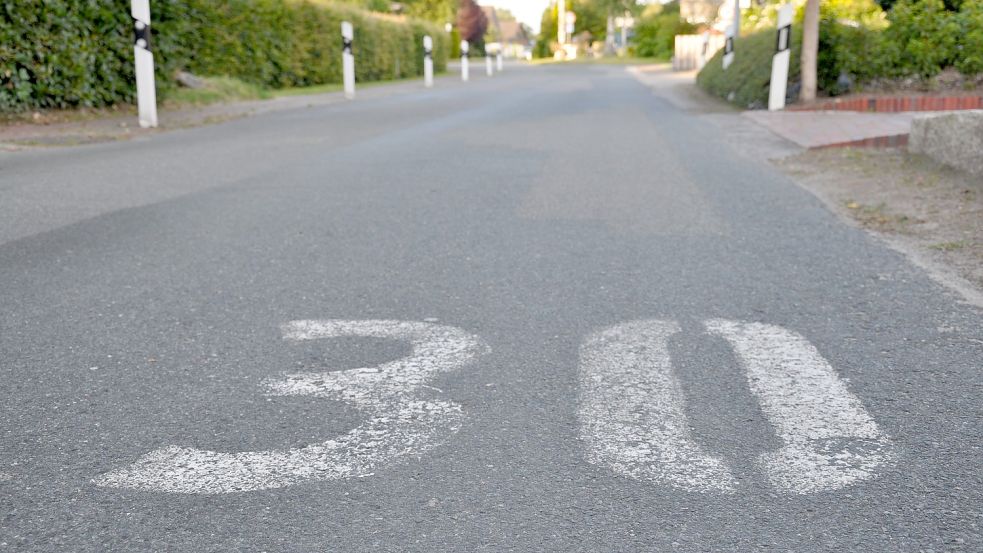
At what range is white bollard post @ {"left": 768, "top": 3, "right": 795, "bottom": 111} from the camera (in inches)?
607

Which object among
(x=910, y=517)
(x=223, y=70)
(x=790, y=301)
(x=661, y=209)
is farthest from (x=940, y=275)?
(x=223, y=70)

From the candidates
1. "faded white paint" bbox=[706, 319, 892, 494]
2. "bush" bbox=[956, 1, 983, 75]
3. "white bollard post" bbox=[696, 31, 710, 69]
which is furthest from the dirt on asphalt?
"white bollard post" bbox=[696, 31, 710, 69]

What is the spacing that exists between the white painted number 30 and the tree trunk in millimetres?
12375

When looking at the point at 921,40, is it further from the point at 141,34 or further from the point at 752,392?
the point at 752,392

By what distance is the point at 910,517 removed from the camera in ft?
7.99

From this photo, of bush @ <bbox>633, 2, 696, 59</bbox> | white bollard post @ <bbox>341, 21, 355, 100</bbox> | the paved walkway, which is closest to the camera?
the paved walkway

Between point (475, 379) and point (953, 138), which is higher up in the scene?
point (953, 138)

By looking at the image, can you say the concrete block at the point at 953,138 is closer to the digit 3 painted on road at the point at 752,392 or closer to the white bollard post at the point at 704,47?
the digit 3 painted on road at the point at 752,392

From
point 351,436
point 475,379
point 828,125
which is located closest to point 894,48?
point 828,125

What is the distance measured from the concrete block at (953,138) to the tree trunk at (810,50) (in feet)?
20.9

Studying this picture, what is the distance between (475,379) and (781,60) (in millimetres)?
13575

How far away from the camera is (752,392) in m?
3.30

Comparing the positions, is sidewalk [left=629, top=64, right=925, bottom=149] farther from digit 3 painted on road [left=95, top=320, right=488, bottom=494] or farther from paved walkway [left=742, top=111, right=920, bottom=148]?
digit 3 painted on road [left=95, top=320, right=488, bottom=494]

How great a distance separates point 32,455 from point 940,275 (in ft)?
14.1
